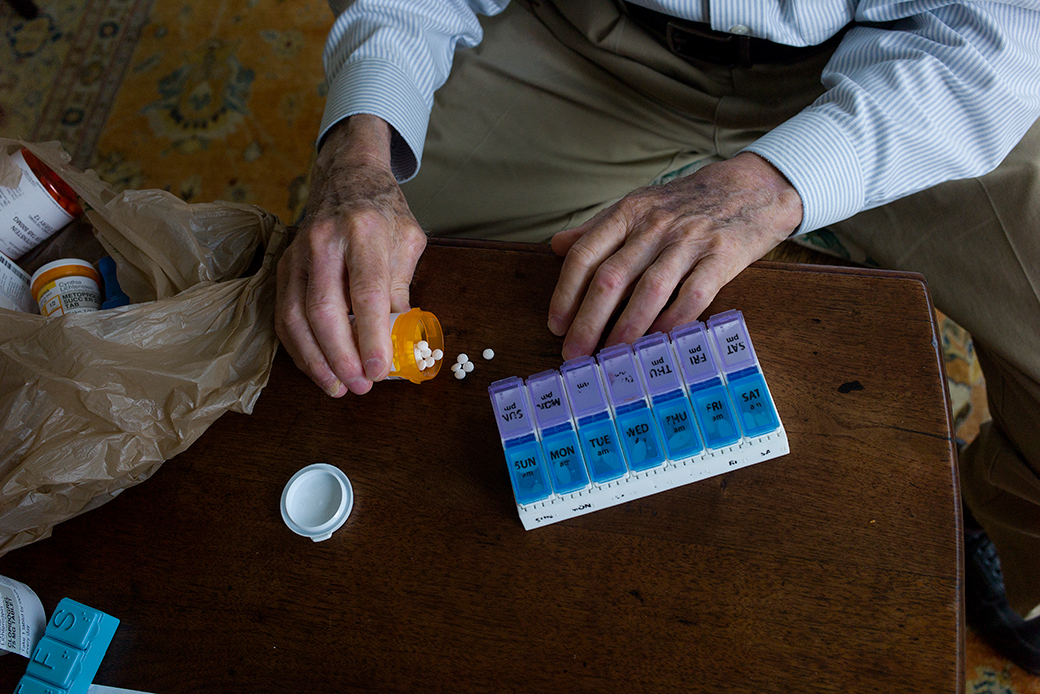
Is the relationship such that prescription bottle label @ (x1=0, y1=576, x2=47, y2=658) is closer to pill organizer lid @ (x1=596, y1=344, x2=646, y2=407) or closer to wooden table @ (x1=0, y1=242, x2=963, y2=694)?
wooden table @ (x1=0, y1=242, x2=963, y2=694)

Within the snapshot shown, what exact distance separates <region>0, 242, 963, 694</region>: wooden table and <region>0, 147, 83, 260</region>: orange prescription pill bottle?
39 centimetres

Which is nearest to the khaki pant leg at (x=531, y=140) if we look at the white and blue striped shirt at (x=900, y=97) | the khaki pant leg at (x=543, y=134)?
the khaki pant leg at (x=543, y=134)

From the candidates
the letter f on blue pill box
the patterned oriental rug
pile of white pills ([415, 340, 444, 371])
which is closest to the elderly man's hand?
pile of white pills ([415, 340, 444, 371])

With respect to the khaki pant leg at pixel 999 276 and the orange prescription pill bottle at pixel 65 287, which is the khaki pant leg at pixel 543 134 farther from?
the orange prescription pill bottle at pixel 65 287

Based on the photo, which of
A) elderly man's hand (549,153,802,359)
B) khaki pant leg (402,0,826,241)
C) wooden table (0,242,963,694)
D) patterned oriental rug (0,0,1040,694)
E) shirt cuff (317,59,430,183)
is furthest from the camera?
patterned oriental rug (0,0,1040,694)

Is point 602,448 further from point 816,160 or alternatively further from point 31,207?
point 31,207

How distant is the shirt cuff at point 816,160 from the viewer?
766 mm

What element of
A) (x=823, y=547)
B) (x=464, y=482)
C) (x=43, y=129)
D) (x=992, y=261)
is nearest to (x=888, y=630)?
(x=823, y=547)

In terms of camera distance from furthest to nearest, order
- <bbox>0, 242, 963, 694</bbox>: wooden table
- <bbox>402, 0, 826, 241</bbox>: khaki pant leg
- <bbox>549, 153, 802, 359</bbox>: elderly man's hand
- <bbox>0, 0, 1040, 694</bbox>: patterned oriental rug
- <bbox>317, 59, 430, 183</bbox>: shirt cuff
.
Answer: <bbox>0, 0, 1040, 694</bbox>: patterned oriental rug, <bbox>402, 0, 826, 241</bbox>: khaki pant leg, <bbox>317, 59, 430, 183</bbox>: shirt cuff, <bbox>549, 153, 802, 359</bbox>: elderly man's hand, <bbox>0, 242, 963, 694</bbox>: wooden table

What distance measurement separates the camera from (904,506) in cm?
61

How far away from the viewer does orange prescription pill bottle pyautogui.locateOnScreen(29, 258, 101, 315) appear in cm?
75

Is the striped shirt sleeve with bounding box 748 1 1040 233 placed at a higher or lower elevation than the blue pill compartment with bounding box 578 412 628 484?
higher

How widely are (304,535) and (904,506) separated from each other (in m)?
0.62

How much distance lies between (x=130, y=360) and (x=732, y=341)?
0.66 m
